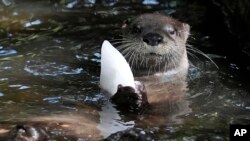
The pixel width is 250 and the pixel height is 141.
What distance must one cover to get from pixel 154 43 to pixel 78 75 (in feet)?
2.25

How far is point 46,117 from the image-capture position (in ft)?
12.5

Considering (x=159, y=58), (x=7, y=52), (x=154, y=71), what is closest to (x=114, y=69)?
(x=159, y=58)

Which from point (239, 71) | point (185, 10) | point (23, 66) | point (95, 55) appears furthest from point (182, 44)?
point (185, 10)

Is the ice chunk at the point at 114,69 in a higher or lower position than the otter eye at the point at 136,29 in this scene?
lower

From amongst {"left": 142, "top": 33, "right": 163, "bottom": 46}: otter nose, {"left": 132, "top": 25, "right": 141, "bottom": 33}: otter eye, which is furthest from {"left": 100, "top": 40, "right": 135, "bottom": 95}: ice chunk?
{"left": 132, "top": 25, "right": 141, "bottom": 33}: otter eye

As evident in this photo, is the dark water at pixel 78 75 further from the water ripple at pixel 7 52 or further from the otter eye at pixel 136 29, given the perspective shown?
the otter eye at pixel 136 29

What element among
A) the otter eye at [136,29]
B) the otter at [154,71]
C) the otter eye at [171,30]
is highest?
the otter eye at [136,29]

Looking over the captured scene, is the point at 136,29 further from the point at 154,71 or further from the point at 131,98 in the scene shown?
the point at 131,98

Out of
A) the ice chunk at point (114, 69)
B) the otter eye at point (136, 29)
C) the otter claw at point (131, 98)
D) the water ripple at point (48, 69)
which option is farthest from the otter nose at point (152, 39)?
the water ripple at point (48, 69)

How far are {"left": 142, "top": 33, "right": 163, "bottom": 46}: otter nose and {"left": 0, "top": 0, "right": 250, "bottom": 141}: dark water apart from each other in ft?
1.37

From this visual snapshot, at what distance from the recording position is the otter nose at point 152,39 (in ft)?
14.3

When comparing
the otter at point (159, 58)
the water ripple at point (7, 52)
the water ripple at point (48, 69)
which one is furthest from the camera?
Answer: the water ripple at point (7, 52)

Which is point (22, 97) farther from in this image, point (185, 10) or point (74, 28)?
point (185, 10)

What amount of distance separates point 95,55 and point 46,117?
1511mm
